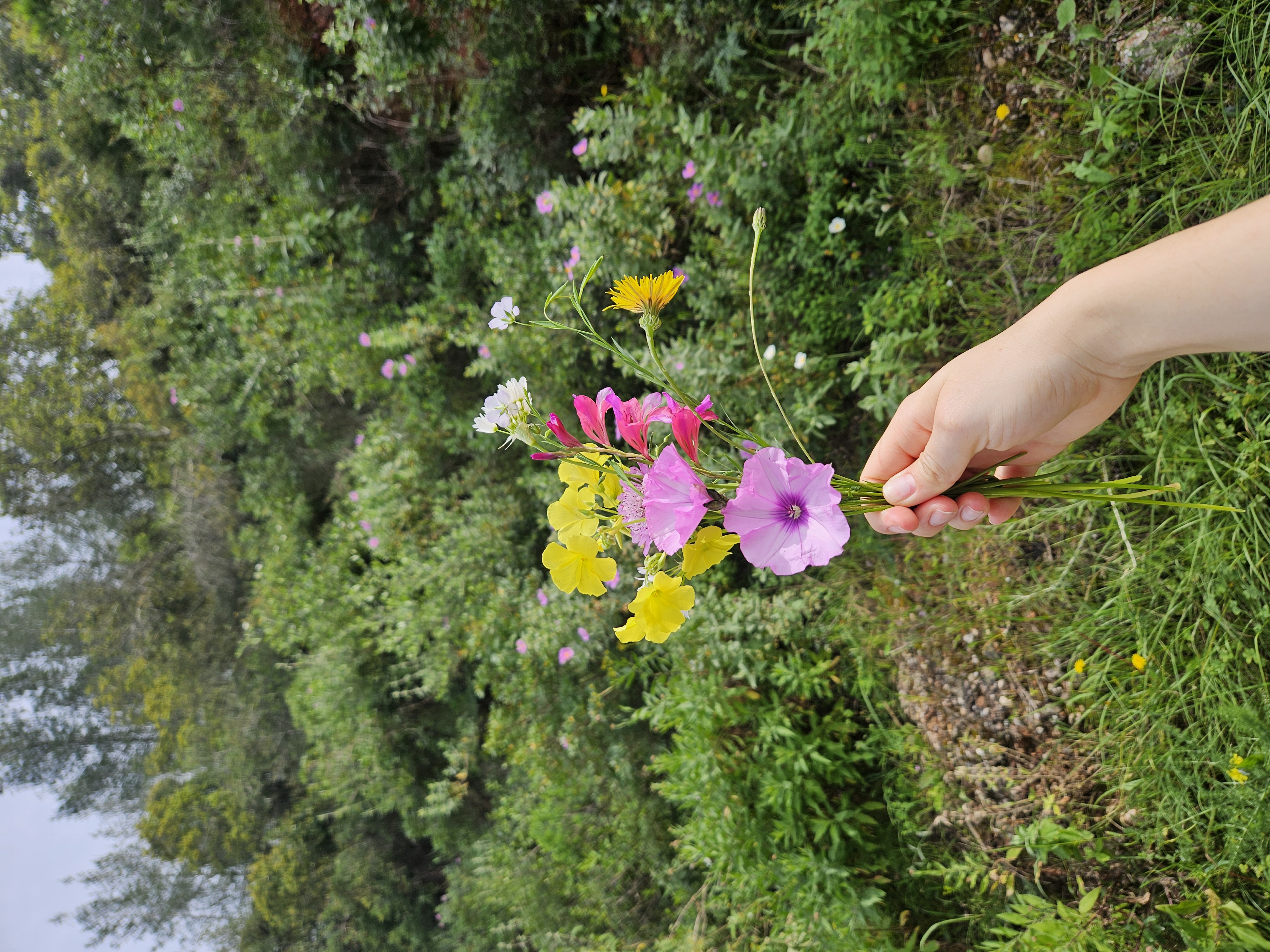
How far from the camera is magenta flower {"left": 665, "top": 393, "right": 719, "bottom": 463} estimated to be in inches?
26.7

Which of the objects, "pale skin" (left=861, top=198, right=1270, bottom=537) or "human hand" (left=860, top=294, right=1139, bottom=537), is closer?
"pale skin" (left=861, top=198, right=1270, bottom=537)

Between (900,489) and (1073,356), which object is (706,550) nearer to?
(900,489)

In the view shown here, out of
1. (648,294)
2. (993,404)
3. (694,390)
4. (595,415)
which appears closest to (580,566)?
(595,415)

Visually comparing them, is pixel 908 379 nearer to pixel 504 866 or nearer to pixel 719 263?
pixel 719 263

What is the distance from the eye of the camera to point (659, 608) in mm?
690

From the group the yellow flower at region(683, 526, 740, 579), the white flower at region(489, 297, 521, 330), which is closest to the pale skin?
the yellow flower at region(683, 526, 740, 579)

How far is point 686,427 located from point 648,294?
7.1 inches

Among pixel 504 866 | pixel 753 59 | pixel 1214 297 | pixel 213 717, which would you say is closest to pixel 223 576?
pixel 213 717

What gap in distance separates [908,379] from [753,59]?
1.31m

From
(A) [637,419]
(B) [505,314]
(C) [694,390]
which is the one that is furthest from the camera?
(C) [694,390]

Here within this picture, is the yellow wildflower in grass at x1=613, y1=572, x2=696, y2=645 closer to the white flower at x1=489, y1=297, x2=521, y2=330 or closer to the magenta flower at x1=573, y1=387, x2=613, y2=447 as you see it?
the magenta flower at x1=573, y1=387, x2=613, y2=447

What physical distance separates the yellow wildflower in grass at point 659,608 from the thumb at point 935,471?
0.32 m

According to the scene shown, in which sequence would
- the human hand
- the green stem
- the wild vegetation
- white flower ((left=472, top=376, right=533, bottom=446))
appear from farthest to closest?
1. the wild vegetation
2. the human hand
3. white flower ((left=472, top=376, right=533, bottom=446))
4. the green stem

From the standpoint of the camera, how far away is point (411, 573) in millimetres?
3125
